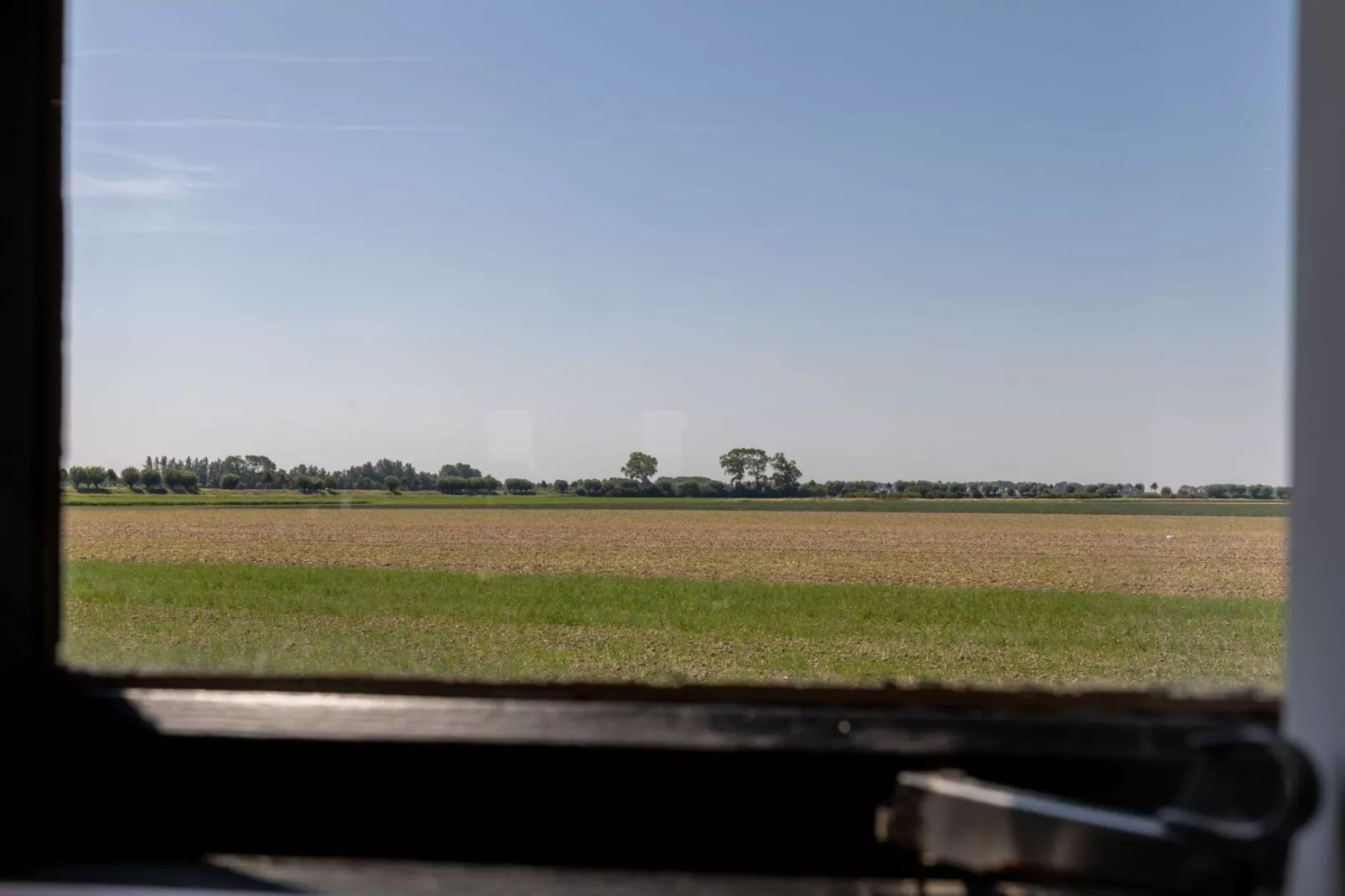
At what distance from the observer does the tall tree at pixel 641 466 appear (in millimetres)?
1595

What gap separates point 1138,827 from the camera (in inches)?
20.3

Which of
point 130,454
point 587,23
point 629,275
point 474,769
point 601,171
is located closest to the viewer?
point 474,769

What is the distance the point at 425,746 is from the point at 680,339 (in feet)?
32.5

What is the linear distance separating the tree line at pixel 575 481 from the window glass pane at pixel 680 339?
0.5 inches

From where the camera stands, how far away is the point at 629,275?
8875mm

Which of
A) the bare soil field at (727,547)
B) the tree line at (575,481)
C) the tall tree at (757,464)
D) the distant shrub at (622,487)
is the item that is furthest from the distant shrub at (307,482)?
the bare soil field at (727,547)

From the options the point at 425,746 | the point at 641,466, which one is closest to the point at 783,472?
the point at 641,466

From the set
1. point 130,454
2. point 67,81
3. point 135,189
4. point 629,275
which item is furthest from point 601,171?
point 67,81

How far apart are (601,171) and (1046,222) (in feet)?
15.8

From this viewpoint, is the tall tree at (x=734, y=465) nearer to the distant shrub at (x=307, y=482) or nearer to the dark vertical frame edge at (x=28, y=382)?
the distant shrub at (x=307, y=482)

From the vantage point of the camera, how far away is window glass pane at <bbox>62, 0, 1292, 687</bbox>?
1.37m

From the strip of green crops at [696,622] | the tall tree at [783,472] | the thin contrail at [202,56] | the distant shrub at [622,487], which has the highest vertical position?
the thin contrail at [202,56]

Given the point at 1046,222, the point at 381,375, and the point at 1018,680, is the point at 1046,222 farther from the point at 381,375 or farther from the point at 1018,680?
the point at 1018,680

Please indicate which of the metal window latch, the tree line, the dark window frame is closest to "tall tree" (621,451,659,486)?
the tree line
